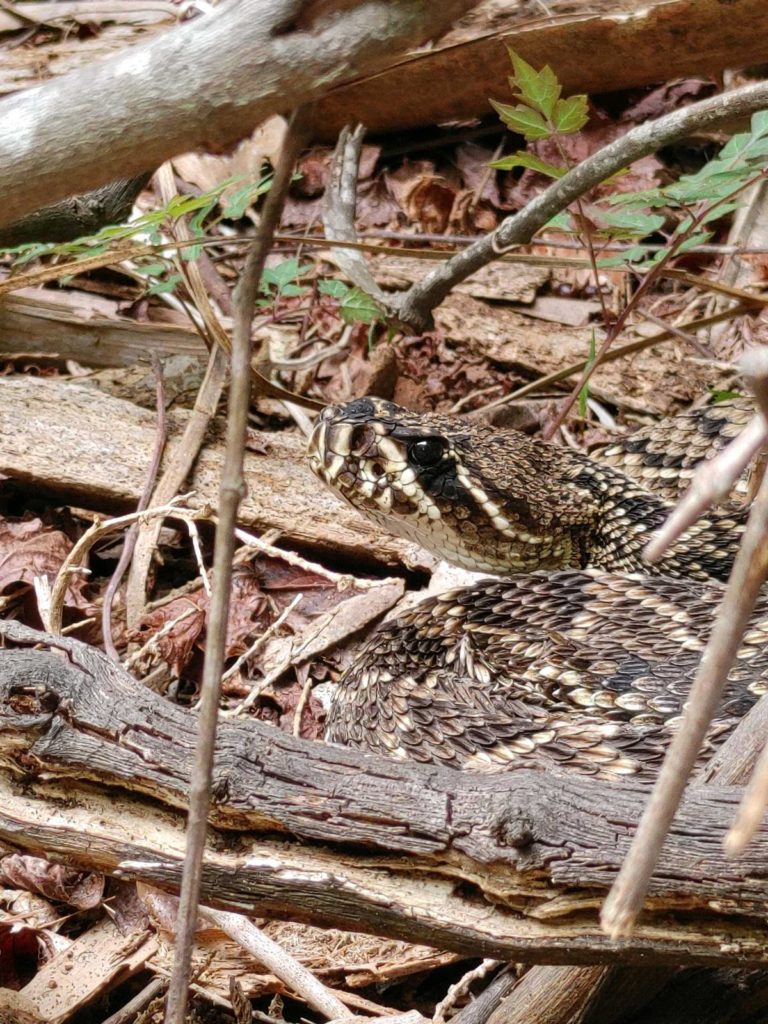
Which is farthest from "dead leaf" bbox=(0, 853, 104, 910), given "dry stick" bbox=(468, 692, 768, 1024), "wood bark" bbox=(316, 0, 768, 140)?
"wood bark" bbox=(316, 0, 768, 140)

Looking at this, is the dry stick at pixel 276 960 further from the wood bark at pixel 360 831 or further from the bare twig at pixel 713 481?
the bare twig at pixel 713 481

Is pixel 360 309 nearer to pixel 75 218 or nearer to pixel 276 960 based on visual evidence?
pixel 75 218

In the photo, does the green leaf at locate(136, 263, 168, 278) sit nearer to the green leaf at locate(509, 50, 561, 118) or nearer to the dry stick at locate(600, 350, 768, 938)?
the green leaf at locate(509, 50, 561, 118)

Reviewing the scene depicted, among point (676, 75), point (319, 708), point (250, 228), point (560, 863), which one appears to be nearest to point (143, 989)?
point (319, 708)

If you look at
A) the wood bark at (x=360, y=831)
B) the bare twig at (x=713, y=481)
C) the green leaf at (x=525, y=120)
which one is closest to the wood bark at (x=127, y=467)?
the green leaf at (x=525, y=120)

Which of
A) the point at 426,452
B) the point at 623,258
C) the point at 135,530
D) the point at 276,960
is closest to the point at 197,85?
the point at 276,960

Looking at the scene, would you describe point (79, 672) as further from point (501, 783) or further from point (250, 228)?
point (250, 228)
